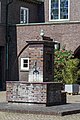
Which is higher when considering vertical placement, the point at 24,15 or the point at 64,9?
the point at 64,9

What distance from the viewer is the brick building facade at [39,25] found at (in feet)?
99.1

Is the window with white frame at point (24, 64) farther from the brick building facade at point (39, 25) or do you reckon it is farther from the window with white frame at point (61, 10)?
the window with white frame at point (61, 10)

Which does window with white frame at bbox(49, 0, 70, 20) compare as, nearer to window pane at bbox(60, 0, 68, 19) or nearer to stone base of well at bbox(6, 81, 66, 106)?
window pane at bbox(60, 0, 68, 19)

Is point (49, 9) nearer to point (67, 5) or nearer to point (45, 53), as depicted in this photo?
point (67, 5)

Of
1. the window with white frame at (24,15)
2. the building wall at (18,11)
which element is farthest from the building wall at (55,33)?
the window with white frame at (24,15)

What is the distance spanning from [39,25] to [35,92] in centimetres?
1350

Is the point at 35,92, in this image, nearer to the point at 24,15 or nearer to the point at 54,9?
the point at 54,9

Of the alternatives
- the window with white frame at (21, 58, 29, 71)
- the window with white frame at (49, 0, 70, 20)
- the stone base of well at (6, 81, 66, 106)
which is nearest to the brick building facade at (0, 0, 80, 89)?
the window with white frame at (49, 0, 70, 20)

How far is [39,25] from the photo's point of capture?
102ft

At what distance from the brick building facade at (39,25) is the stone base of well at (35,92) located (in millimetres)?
11535

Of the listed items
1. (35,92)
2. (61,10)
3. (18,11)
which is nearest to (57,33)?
(61,10)

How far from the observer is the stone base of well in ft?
58.7

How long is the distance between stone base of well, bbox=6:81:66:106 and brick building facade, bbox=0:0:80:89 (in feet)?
37.8

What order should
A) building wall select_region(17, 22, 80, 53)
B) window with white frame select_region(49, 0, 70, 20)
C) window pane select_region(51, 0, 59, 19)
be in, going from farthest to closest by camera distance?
window pane select_region(51, 0, 59, 19), window with white frame select_region(49, 0, 70, 20), building wall select_region(17, 22, 80, 53)
